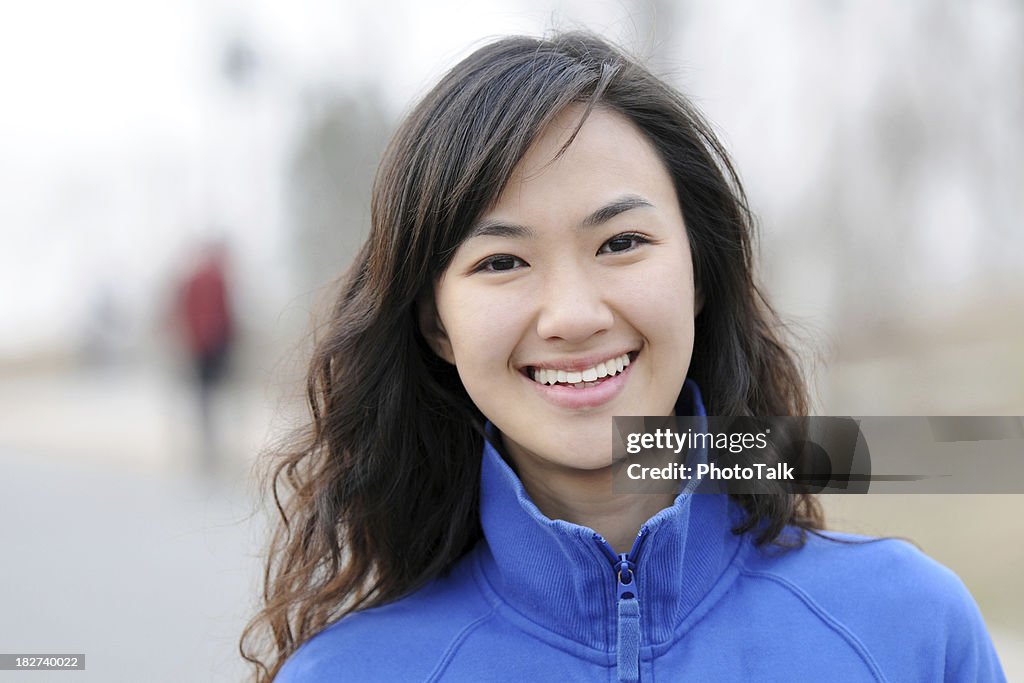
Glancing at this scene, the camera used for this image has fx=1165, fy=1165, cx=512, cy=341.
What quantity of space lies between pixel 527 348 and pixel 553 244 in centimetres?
17

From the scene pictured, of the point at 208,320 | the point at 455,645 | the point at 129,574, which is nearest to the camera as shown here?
the point at 455,645

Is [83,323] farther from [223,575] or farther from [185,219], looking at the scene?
[223,575]

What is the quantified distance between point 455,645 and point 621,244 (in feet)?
2.36

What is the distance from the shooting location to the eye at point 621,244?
1.88 meters

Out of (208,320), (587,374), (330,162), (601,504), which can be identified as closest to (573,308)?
(587,374)

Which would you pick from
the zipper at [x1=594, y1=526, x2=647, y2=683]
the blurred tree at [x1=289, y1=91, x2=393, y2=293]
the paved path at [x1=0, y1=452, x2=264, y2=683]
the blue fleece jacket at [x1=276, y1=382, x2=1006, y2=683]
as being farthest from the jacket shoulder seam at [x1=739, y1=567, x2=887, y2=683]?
the blurred tree at [x1=289, y1=91, x2=393, y2=293]

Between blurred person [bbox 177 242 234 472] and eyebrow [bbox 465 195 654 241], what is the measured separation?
6980 mm

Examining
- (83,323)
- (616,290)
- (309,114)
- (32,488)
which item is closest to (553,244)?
(616,290)

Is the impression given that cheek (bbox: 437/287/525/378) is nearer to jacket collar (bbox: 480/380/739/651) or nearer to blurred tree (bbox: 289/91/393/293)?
jacket collar (bbox: 480/380/739/651)

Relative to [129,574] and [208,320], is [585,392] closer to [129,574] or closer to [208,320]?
[129,574]

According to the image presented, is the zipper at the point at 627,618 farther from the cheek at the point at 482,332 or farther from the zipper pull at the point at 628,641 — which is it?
the cheek at the point at 482,332

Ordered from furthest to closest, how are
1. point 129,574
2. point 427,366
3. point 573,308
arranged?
point 129,574, point 427,366, point 573,308

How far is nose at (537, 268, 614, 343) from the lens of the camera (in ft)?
5.93

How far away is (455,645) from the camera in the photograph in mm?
1945
